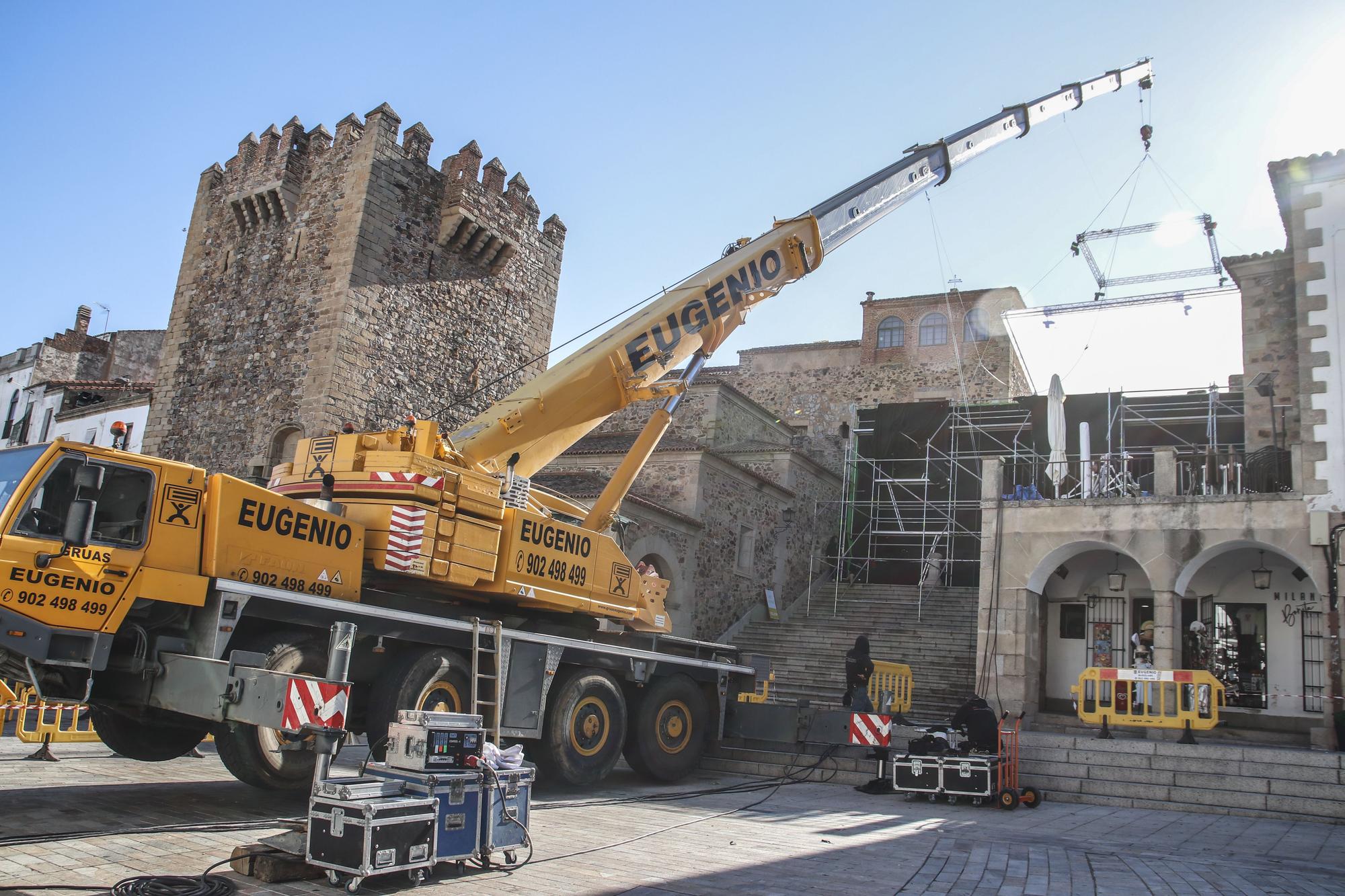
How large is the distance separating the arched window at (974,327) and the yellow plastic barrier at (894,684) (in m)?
17.2

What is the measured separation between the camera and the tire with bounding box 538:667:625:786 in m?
9.47

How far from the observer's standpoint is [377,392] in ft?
63.3

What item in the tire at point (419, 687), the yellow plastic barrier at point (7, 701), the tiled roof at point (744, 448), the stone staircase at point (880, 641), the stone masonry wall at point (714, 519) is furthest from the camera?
the tiled roof at point (744, 448)

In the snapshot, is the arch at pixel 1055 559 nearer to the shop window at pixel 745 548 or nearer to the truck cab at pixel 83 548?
the shop window at pixel 745 548

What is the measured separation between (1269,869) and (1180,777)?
4726 millimetres

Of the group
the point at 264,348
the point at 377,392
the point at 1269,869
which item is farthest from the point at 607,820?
the point at 264,348

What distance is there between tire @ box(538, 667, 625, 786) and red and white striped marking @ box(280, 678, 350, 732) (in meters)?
3.40

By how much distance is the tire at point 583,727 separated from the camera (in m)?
9.47

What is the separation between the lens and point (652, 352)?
35.3 ft

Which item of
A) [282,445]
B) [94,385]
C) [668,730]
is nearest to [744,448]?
[282,445]

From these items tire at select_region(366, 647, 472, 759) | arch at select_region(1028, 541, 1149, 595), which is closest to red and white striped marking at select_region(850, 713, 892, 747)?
tire at select_region(366, 647, 472, 759)

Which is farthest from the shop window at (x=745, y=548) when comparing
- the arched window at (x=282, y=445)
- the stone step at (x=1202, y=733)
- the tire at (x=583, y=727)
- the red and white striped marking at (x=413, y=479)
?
the red and white striped marking at (x=413, y=479)

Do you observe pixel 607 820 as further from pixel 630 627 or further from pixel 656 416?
pixel 656 416

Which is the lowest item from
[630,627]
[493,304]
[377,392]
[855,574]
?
[630,627]
